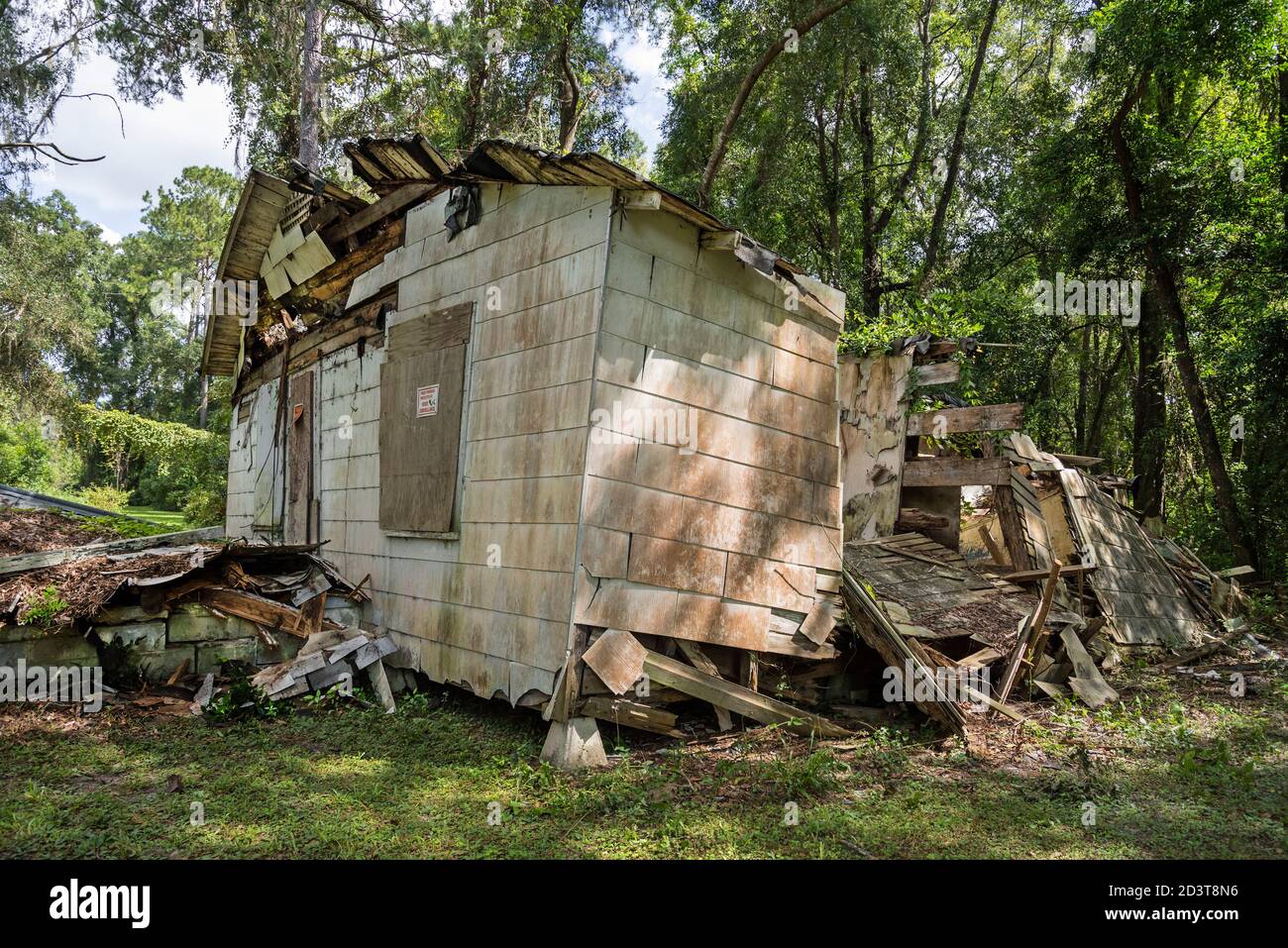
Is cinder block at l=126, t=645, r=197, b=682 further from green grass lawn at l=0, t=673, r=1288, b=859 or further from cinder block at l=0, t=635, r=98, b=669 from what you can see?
green grass lawn at l=0, t=673, r=1288, b=859

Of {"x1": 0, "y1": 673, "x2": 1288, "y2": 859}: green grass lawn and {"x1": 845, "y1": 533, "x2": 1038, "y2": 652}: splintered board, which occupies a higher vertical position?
{"x1": 845, "y1": 533, "x2": 1038, "y2": 652}: splintered board

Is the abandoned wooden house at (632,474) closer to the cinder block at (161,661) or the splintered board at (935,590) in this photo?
the splintered board at (935,590)

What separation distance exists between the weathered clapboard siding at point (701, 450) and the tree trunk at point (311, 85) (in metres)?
12.5

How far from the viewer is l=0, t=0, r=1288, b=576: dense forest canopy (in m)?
14.1

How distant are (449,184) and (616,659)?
16.4 feet

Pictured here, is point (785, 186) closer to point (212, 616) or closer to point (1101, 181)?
point (1101, 181)

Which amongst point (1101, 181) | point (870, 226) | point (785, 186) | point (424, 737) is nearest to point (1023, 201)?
point (1101, 181)

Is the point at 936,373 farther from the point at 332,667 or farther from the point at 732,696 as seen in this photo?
the point at 332,667

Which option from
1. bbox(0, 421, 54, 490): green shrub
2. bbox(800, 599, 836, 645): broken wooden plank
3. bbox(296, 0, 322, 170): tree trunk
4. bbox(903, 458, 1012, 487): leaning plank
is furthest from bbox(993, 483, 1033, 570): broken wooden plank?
bbox(0, 421, 54, 490): green shrub

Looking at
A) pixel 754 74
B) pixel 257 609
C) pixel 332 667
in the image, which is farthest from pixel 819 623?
pixel 754 74

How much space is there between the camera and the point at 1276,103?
1464 cm

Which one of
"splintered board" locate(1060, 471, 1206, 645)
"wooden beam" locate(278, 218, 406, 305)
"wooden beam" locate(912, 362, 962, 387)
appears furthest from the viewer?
"splintered board" locate(1060, 471, 1206, 645)

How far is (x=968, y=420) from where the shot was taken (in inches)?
368

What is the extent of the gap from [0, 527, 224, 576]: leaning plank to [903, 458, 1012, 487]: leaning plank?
9.15 m
